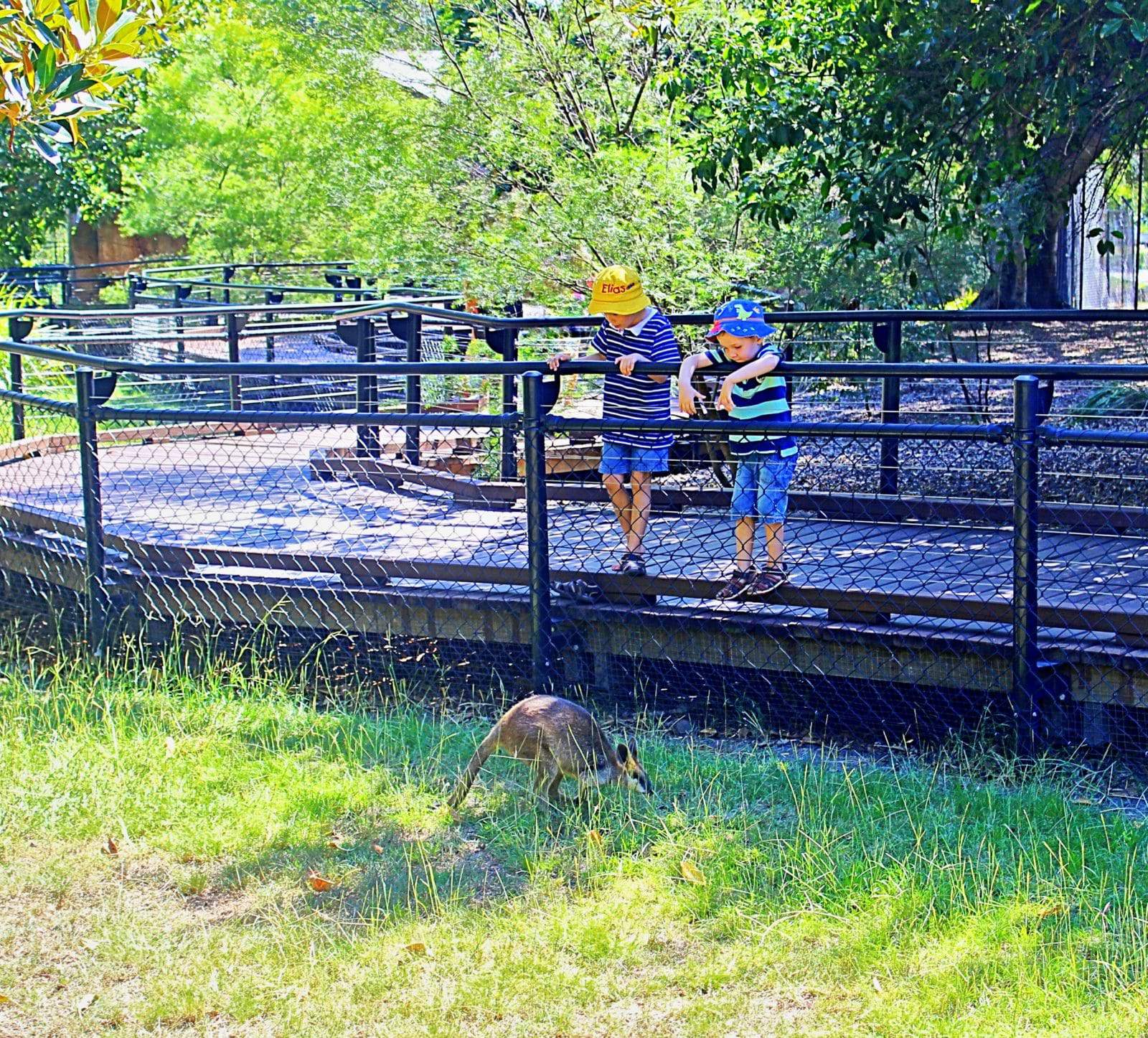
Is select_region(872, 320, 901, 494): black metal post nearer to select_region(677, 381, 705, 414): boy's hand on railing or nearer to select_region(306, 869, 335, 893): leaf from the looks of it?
select_region(677, 381, 705, 414): boy's hand on railing

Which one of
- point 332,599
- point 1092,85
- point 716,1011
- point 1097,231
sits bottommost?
point 716,1011

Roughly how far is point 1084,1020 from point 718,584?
284cm

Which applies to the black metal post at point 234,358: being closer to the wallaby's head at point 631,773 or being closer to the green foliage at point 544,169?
the green foliage at point 544,169

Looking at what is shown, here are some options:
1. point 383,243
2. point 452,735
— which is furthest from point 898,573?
point 383,243

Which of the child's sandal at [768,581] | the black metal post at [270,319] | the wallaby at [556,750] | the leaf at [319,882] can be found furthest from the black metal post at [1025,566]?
the black metal post at [270,319]

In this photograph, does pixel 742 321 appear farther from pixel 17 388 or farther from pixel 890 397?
pixel 17 388

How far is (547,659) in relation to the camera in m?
5.74

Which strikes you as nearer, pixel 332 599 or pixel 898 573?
pixel 898 573

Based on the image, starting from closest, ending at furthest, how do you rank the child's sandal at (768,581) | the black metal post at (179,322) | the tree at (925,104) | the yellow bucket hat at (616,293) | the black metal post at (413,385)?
1. the child's sandal at (768,581)
2. the yellow bucket hat at (616,293)
3. the tree at (925,104)
4. the black metal post at (413,385)
5. the black metal post at (179,322)

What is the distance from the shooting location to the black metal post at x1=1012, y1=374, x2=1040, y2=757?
15.9ft

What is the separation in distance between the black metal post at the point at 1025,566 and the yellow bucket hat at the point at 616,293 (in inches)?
78.9

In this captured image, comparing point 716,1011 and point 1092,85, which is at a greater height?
point 1092,85

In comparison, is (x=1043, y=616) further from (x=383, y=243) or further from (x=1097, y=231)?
(x=383, y=243)

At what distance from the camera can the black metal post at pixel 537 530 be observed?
18.4 feet
